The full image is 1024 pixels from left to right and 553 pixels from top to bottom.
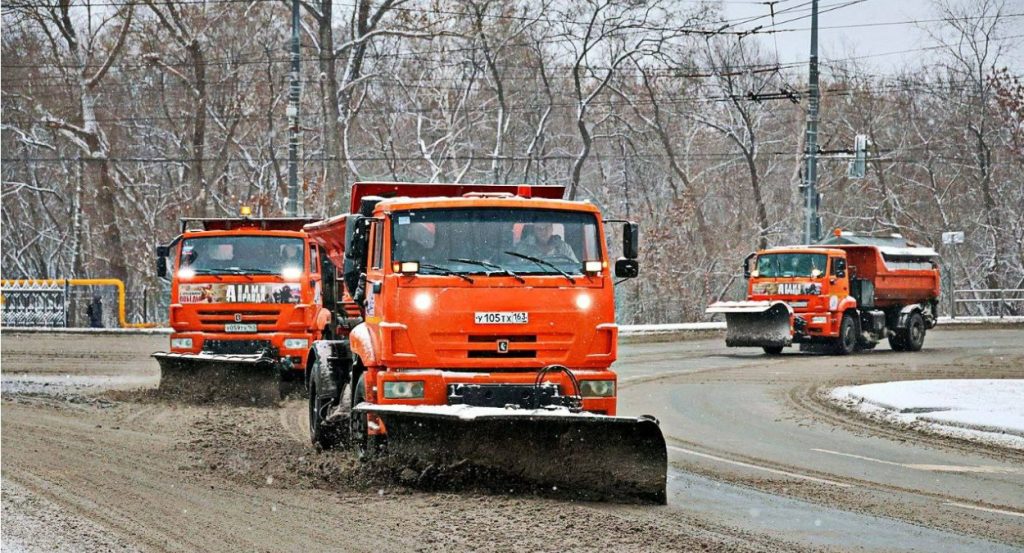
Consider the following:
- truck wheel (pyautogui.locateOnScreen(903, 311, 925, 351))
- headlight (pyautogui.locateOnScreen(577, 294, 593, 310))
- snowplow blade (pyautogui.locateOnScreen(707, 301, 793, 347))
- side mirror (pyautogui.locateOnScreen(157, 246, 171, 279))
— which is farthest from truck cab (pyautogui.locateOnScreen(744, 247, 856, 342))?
headlight (pyautogui.locateOnScreen(577, 294, 593, 310))

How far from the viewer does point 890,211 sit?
186 ft

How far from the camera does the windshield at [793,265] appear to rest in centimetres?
2989

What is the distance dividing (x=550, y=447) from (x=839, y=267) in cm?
2130

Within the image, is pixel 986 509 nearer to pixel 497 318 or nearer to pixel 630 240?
pixel 630 240

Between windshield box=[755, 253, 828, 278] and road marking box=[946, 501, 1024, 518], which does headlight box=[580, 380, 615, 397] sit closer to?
road marking box=[946, 501, 1024, 518]

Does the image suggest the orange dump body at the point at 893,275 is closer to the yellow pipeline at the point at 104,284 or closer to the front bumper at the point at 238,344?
the front bumper at the point at 238,344

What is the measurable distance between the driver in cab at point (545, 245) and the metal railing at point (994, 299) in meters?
37.8

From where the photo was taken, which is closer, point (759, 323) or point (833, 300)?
point (759, 323)

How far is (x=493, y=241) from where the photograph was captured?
36.3 feet

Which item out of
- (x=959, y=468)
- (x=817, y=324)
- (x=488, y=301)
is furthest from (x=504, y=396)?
(x=817, y=324)

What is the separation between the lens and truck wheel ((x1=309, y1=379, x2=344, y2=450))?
1286cm

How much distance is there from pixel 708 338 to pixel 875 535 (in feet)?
91.7

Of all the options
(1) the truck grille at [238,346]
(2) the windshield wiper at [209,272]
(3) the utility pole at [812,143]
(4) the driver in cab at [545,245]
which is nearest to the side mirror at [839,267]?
(3) the utility pole at [812,143]

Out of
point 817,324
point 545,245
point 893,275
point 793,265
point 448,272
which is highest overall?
point 545,245
